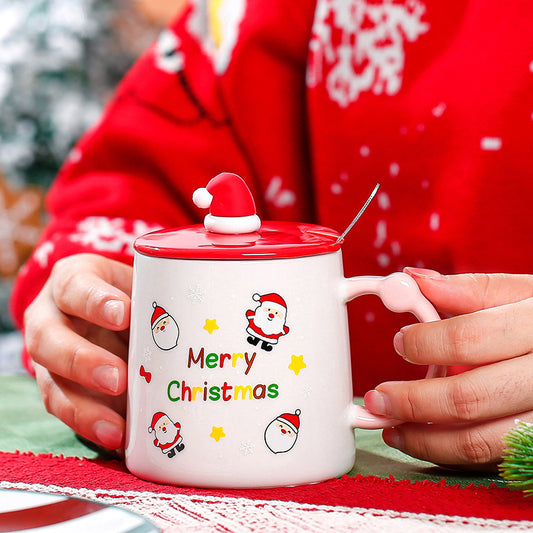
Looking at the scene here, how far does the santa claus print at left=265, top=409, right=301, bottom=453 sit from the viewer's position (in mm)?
443

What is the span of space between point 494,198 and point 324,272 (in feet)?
1.30

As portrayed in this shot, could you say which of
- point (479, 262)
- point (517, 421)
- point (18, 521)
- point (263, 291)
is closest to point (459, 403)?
point (517, 421)

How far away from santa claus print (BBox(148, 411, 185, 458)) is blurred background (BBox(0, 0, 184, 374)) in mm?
708

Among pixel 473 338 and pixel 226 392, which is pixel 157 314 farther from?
pixel 473 338

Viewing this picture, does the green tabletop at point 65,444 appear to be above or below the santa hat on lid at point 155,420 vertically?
below

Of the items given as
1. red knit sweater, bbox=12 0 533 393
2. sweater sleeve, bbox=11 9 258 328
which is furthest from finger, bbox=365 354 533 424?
sweater sleeve, bbox=11 9 258 328

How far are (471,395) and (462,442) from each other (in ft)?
0.12

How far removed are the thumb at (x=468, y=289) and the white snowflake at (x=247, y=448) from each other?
0.14m

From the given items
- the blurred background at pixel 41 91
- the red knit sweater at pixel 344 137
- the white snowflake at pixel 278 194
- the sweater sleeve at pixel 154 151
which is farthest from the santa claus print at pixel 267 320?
the blurred background at pixel 41 91

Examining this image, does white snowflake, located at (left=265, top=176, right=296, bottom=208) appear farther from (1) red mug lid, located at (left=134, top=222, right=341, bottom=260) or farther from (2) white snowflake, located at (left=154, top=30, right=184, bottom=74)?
(1) red mug lid, located at (left=134, top=222, right=341, bottom=260)

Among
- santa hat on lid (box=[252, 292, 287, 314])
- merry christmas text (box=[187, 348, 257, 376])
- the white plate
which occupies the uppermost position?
santa hat on lid (box=[252, 292, 287, 314])

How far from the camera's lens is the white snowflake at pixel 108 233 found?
2.49ft

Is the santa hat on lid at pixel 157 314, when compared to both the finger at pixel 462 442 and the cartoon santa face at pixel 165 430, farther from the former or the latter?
the finger at pixel 462 442

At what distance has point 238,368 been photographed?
43cm
